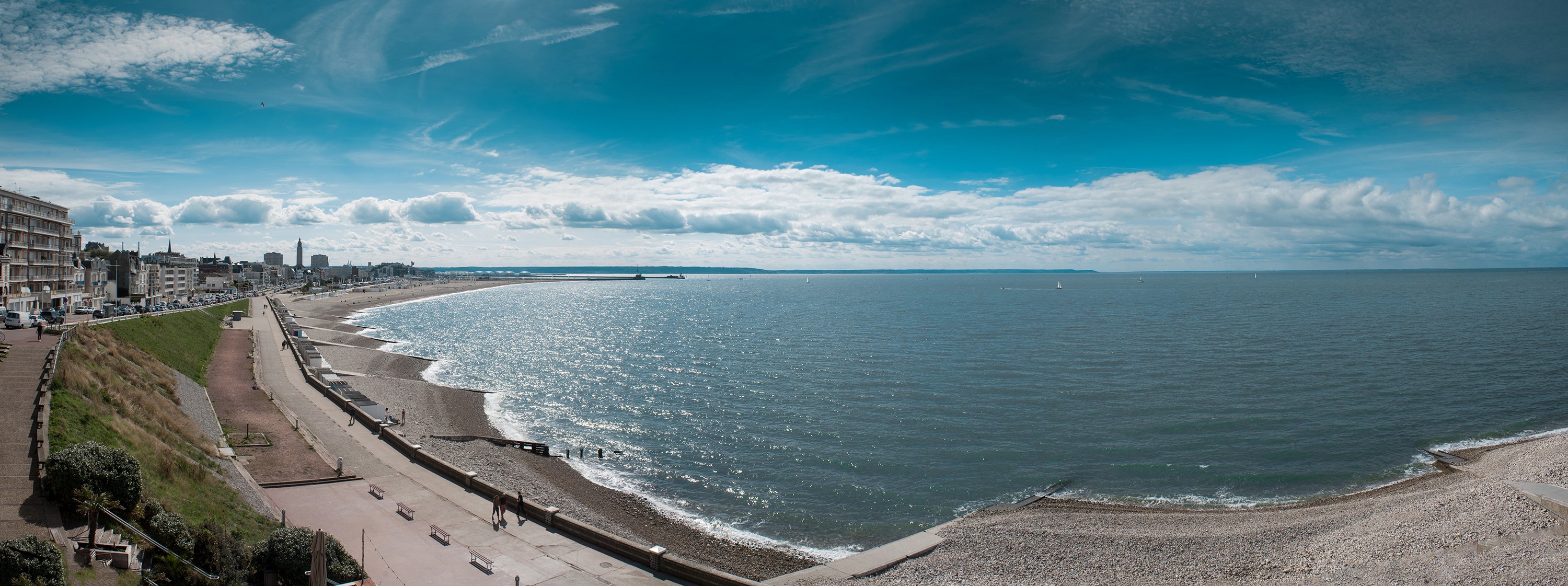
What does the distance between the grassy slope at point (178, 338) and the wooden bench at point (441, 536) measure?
38.6 m

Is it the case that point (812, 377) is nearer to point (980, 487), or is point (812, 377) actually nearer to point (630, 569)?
point (980, 487)

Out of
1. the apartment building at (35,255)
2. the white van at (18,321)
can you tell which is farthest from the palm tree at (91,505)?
the apartment building at (35,255)

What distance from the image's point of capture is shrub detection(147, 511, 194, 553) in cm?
1778

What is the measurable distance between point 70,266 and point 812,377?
98.2 m

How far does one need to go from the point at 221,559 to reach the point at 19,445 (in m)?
11.3

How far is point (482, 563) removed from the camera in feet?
71.5

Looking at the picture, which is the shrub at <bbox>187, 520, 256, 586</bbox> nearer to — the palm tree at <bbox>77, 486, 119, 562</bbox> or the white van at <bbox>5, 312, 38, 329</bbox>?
the palm tree at <bbox>77, 486, 119, 562</bbox>

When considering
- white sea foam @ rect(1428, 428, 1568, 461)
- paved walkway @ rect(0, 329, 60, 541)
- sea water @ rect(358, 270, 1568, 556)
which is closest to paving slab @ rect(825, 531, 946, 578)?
sea water @ rect(358, 270, 1568, 556)

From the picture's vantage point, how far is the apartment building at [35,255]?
73.3m

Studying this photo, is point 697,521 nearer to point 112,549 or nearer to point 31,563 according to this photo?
point 112,549

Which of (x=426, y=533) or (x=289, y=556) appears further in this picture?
(x=426, y=533)

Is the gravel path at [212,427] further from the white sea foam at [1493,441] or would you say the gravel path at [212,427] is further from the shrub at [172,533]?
the white sea foam at [1493,441]

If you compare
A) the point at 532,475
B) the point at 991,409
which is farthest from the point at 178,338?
the point at 991,409

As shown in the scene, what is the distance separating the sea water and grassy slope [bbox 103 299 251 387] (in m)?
19.2
